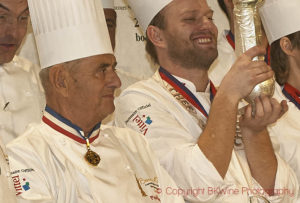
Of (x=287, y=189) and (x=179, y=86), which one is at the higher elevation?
(x=179, y=86)

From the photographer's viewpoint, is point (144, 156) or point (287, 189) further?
point (287, 189)

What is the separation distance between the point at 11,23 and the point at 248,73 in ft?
3.19

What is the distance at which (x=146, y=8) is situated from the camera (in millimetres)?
3314

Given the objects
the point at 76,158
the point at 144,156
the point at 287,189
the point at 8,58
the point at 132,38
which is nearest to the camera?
the point at 76,158

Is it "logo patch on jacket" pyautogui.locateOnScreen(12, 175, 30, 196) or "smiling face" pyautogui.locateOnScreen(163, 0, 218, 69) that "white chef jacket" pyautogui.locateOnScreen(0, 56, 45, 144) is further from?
"logo patch on jacket" pyautogui.locateOnScreen(12, 175, 30, 196)

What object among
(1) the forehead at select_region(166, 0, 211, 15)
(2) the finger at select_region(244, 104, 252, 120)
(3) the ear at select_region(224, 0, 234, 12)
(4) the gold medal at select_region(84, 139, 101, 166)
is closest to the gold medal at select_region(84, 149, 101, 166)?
(4) the gold medal at select_region(84, 139, 101, 166)

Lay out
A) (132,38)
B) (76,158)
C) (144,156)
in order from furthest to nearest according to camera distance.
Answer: (132,38)
(144,156)
(76,158)

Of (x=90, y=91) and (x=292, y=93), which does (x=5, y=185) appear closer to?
(x=90, y=91)

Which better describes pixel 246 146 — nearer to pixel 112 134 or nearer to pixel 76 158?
pixel 112 134

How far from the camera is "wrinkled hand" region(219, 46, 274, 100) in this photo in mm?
2754

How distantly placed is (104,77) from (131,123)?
1.22 ft

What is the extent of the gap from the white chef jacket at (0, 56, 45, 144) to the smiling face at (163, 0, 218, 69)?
608mm

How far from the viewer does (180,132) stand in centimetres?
298

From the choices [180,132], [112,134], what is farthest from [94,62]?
[180,132]
